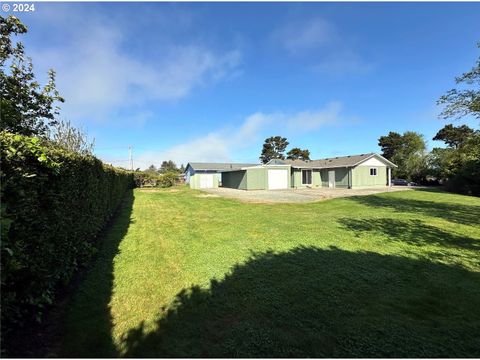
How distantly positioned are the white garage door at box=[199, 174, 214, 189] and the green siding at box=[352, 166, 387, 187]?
1799 centimetres

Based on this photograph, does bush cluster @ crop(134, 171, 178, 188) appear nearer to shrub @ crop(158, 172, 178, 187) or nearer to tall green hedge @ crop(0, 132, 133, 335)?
shrub @ crop(158, 172, 178, 187)

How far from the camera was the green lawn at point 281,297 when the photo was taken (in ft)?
9.14

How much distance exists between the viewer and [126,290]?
13.5 feet

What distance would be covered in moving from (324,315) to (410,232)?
559 cm

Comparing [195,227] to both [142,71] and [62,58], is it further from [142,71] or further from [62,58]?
[142,71]

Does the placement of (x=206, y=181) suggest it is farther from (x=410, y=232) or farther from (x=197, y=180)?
(x=410, y=232)

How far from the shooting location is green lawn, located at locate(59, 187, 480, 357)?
9.14 feet

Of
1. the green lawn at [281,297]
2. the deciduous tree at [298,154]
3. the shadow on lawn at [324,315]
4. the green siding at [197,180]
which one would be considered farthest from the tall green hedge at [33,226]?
the deciduous tree at [298,154]

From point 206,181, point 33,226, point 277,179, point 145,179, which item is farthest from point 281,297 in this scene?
point 145,179

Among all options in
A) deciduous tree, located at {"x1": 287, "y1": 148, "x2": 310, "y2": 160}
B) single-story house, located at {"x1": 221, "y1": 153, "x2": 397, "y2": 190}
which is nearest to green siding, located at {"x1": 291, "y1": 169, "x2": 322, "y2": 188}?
single-story house, located at {"x1": 221, "y1": 153, "x2": 397, "y2": 190}

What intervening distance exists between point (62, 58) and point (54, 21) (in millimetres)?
2084

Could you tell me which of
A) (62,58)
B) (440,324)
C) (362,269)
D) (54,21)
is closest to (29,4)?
(54,21)

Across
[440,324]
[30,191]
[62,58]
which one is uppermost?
[62,58]

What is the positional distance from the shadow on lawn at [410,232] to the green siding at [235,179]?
759 inches
